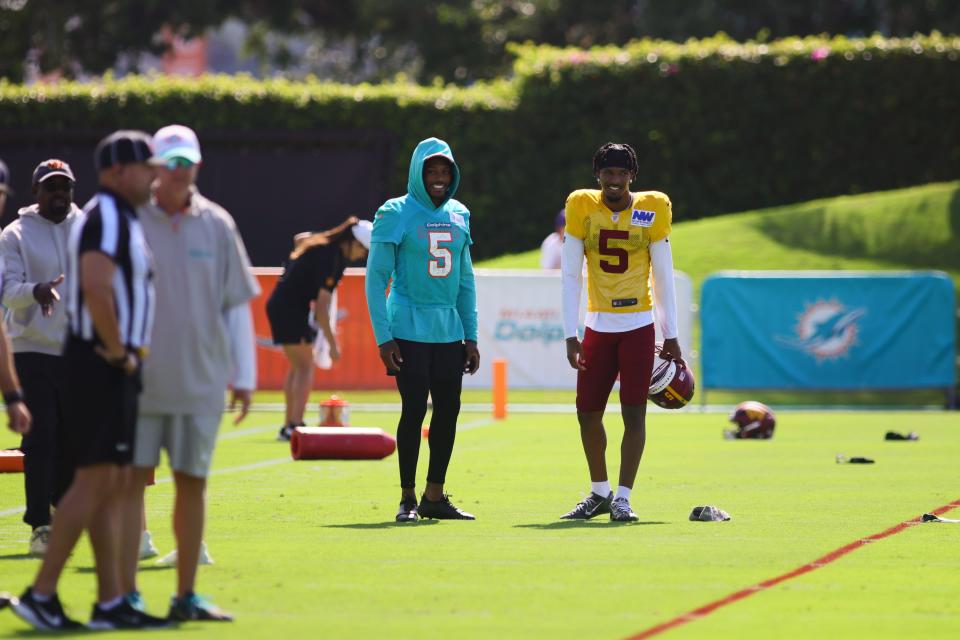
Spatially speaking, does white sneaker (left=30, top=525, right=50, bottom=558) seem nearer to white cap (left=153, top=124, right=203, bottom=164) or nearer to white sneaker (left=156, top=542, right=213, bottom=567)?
white sneaker (left=156, top=542, right=213, bottom=567)

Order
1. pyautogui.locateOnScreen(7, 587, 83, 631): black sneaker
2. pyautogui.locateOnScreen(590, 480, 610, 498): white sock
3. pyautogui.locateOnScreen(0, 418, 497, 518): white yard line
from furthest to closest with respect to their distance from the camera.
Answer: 1. pyautogui.locateOnScreen(0, 418, 497, 518): white yard line
2. pyautogui.locateOnScreen(590, 480, 610, 498): white sock
3. pyautogui.locateOnScreen(7, 587, 83, 631): black sneaker

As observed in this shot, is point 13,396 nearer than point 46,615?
No

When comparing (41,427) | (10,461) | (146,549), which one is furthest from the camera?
(10,461)

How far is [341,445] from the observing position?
15.3m

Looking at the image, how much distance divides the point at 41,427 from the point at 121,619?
2.97 meters

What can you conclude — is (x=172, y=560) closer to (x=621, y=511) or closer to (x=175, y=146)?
(x=175, y=146)

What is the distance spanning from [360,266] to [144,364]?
63.7ft

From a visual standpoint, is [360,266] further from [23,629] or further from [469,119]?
[23,629]

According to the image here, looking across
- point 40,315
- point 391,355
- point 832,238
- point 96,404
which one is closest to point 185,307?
point 96,404

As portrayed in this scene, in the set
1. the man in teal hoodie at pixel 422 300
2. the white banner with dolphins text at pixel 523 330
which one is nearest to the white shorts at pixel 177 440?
the man in teal hoodie at pixel 422 300

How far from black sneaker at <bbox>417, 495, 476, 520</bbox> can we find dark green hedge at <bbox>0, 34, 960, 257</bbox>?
20.4 meters

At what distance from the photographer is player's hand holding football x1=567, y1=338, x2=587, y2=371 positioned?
35.8 ft

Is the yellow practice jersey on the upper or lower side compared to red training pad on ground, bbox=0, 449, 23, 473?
upper

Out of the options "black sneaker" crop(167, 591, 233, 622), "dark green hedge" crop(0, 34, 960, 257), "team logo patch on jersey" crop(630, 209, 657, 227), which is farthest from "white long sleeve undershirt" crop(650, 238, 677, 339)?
"dark green hedge" crop(0, 34, 960, 257)
